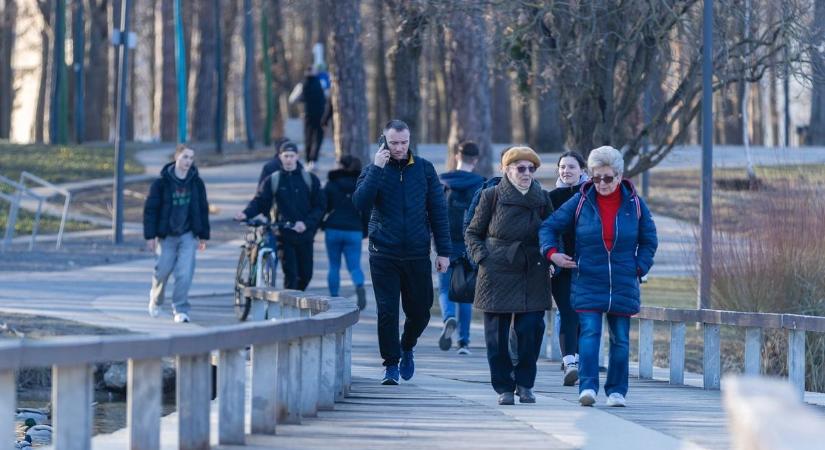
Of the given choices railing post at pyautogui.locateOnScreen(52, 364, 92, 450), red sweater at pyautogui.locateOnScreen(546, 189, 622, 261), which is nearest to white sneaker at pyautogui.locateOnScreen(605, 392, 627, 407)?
red sweater at pyautogui.locateOnScreen(546, 189, 622, 261)

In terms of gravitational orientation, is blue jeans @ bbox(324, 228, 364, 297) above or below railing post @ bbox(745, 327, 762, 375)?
above

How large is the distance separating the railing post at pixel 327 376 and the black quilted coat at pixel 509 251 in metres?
1.11

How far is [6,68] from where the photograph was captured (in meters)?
58.7

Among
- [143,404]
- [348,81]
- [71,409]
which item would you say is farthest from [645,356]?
[348,81]

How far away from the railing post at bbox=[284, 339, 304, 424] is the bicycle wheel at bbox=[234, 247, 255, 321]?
718 cm

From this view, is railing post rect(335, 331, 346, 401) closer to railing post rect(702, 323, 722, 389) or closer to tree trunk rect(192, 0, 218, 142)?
railing post rect(702, 323, 722, 389)

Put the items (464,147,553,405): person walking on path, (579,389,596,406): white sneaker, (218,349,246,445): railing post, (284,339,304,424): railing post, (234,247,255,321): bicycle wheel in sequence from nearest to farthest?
1. (218,349,246,445): railing post
2. (284,339,304,424): railing post
3. (579,389,596,406): white sneaker
4. (464,147,553,405): person walking on path
5. (234,247,255,321): bicycle wheel

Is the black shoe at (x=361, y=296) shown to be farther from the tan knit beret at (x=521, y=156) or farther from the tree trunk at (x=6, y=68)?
the tree trunk at (x=6, y=68)

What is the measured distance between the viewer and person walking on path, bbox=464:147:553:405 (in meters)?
10.0

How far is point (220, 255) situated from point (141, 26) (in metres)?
35.2

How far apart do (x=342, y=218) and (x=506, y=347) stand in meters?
6.69

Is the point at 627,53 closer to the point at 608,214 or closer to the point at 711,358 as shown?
the point at 711,358

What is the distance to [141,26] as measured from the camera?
58062mm

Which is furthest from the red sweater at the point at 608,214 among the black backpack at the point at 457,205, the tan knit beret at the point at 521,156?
the black backpack at the point at 457,205
